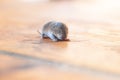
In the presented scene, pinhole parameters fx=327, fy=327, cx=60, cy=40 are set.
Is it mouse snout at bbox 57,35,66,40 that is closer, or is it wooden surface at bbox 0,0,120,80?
wooden surface at bbox 0,0,120,80

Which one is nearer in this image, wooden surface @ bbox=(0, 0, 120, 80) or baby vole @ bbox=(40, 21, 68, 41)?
wooden surface @ bbox=(0, 0, 120, 80)

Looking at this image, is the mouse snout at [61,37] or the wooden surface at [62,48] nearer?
the wooden surface at [62,48]

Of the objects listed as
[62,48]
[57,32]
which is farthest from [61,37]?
[62,48]

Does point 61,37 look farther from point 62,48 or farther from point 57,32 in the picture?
point 62,48

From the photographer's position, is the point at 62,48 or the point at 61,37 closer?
the point at 62,48

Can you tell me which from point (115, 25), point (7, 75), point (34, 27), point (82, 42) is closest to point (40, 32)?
point (34, 27)

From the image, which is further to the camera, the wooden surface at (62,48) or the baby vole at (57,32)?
the baby vole at (57,32)

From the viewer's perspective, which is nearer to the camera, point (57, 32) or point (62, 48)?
point (62, 48)

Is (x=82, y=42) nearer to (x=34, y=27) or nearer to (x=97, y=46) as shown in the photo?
(x=97, y=46)
